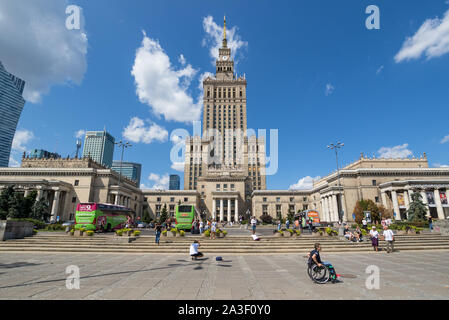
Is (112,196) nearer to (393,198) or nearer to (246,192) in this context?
(246,192)

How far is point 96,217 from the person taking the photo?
26750mm

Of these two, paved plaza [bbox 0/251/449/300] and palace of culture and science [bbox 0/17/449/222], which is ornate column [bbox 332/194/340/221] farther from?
paved plaza [bbox 0/251/449/300]

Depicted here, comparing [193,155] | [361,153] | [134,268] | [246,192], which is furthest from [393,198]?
[193,155]

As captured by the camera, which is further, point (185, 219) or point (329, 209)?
point (329, 209)

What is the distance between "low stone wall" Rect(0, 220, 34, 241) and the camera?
19344 millimetres

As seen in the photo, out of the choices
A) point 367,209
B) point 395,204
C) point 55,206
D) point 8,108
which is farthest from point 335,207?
point 8,108

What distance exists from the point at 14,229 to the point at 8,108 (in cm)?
15737

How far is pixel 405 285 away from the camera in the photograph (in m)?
7.75

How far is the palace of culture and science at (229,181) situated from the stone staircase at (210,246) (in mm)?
24224

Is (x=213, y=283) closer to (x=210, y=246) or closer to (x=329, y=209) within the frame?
(x=210, y=246)

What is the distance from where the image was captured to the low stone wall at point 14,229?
1934cm

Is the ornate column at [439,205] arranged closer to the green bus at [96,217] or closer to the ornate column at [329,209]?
the ornate column at [329,209]

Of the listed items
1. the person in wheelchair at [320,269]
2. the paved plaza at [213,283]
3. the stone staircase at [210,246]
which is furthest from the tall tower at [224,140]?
the person in wheelchair at [320,269]

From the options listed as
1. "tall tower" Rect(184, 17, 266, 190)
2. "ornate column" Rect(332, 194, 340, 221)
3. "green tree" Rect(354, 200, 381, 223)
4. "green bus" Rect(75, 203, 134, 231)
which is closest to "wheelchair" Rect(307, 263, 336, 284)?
"green bus" Rect(75, 203, 134, 231)
